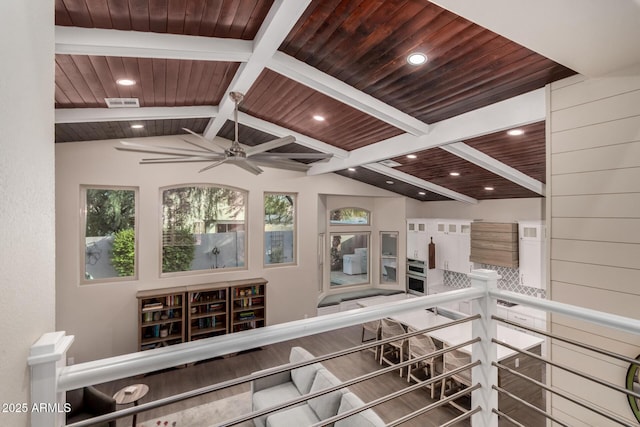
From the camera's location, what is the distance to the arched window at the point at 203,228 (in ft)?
18.3

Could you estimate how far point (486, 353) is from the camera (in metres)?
1.54

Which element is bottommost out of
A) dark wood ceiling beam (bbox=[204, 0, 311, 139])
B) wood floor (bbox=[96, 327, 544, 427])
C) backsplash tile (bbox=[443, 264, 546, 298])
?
wood floor (bbox=[96, 327, 544, 427])

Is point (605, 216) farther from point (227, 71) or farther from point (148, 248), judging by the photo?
point (148, 248)

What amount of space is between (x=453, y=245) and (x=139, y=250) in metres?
6.27

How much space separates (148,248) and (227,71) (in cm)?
359

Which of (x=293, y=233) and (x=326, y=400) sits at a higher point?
(x=293, y=233)

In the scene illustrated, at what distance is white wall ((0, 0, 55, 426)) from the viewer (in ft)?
2.15

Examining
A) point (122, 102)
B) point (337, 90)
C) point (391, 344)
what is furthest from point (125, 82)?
point (391, 344)

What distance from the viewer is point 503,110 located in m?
2.84

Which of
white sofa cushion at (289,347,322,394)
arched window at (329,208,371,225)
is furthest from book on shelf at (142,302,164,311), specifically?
arched window at (329,208,371,225)

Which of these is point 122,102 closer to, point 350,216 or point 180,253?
point 180,253

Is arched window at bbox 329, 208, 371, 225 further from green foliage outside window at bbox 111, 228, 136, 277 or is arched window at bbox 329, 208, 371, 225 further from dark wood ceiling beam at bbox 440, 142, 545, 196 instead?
green foliage outside window at bbox 111, 228, 136, 277

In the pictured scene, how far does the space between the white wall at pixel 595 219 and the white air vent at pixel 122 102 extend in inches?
161

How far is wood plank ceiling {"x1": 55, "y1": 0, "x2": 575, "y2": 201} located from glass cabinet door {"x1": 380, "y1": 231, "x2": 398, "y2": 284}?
13.0 ft
